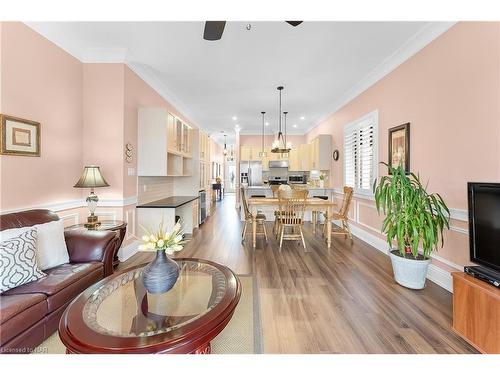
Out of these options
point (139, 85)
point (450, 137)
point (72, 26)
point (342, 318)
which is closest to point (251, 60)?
point (139, 85)

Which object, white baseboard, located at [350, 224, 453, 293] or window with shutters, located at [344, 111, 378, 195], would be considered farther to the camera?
window with shutters, located at [344, 111, 378, 195]

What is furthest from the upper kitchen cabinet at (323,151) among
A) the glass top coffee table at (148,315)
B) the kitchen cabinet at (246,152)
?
the glass top coffee table at (148,315)

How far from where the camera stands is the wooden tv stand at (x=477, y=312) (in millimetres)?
1449

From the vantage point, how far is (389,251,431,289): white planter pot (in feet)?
7.86

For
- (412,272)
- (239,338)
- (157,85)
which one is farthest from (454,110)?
(157,85)

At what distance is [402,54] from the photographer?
10.3 feet

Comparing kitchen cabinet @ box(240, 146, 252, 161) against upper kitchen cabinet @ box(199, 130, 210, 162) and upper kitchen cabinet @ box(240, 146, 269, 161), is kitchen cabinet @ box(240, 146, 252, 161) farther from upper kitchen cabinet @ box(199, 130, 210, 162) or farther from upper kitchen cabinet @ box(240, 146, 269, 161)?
upper kitchen cabinet @ box(199, 130, 210, 162)

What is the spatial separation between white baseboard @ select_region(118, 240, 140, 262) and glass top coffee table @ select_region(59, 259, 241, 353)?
69.6 inches

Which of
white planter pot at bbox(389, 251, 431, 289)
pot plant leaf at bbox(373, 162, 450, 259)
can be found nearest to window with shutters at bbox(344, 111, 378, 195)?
pot plant leaf at bbox(373, 162, 450, 259)

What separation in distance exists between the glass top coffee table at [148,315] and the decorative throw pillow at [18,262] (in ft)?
2.12

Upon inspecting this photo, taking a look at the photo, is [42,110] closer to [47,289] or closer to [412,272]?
[47,289]

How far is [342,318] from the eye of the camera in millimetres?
1952

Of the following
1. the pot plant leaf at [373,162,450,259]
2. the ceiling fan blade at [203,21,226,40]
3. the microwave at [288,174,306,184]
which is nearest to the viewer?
the ceiling fan blade at [203,21,226,40]
